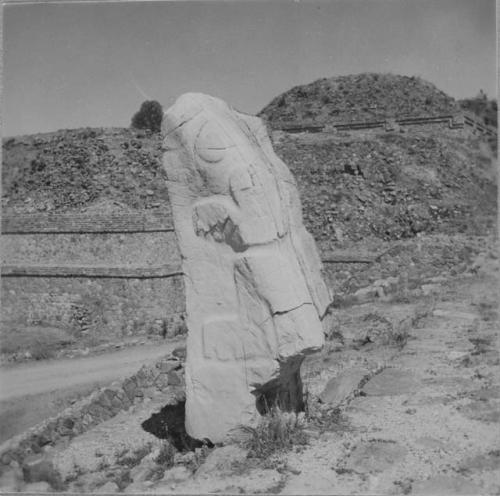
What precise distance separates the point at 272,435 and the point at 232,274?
4.47 feet

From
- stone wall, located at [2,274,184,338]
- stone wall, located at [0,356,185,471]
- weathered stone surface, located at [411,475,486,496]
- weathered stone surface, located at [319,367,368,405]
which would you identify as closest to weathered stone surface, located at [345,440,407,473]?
weathered stone surface, located at [411,475,486,496]

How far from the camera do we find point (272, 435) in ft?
17.9

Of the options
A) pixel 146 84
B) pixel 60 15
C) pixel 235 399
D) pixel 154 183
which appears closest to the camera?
pixel 235 399

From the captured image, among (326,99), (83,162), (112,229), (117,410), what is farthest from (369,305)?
(326,99)

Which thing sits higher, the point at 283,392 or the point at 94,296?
the point at 283,392

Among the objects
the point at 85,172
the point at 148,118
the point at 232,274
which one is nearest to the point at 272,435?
the point at 232,274

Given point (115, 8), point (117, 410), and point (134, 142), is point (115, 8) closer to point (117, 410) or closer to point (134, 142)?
point (117, 410)

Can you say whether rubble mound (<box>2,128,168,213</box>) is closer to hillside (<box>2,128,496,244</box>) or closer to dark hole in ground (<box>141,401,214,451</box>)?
hillside (<box>2,128,496,244</box>)

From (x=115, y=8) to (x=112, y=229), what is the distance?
13.9 metres

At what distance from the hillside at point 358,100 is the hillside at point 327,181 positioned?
5946 millimetres

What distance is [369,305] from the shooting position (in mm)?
14625

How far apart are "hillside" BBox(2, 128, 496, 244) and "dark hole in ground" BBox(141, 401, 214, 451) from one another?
16.7m

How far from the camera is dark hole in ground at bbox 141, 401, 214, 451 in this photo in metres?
6.14

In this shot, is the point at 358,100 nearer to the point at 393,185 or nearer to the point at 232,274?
the point at 393,185
